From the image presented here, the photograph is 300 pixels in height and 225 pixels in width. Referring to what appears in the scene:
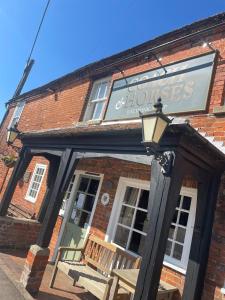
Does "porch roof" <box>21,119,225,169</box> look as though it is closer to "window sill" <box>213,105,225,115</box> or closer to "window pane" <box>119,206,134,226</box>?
"window sill" <box>213,105,225,115</box>

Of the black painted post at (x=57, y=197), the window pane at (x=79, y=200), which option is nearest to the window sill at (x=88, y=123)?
the window pane at (x=79, y=200)

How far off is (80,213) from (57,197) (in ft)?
7.66

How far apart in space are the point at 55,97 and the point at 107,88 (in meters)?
3.11

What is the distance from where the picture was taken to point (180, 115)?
244 inches

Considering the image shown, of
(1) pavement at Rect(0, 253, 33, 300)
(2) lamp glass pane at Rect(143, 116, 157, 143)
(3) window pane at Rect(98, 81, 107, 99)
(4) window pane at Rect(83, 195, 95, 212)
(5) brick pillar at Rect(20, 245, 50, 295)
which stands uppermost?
(3) window pane at Rect(98, 81, 107, 99)

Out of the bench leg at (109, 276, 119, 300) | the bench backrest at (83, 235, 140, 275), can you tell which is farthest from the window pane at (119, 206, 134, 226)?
the bench leg at (109, 276, 119, 300)

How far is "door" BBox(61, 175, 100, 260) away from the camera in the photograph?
7.64 metres

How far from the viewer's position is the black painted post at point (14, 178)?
7.79m

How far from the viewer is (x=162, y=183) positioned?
3965mm

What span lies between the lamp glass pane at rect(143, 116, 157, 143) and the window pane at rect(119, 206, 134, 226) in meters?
3.19

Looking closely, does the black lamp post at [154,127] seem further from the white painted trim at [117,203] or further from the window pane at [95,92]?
the window pane at [95,92]

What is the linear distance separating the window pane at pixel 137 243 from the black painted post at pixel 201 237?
1480 millimetres

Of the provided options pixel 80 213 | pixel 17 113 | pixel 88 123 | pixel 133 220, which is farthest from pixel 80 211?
pixel 17 113

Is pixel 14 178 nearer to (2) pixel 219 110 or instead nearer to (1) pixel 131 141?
(1) pixel 131 141
